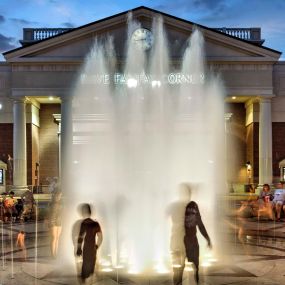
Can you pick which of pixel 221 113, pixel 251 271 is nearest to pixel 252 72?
pixel 221 113

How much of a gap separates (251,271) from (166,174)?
6016mm

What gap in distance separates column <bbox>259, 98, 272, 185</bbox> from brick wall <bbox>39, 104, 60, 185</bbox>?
656 inches

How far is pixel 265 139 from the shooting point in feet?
129

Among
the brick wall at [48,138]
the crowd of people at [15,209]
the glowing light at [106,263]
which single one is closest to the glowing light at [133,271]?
the glowing light at [106,263]

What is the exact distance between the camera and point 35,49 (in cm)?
3859

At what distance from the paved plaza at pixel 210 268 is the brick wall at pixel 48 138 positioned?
90.4ft

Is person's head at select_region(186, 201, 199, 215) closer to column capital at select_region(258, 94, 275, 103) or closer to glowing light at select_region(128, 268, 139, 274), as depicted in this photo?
glowing light at select_region(128, 268, 139, 274)

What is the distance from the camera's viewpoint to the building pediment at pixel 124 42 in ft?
125

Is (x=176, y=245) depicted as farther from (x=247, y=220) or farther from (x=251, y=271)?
(x=247, y=220)

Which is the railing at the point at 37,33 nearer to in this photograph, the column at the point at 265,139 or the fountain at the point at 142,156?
the fountain at the point at 142,156

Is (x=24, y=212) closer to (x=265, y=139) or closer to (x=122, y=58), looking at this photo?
(x=122, y=58)

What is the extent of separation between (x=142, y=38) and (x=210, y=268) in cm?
2909

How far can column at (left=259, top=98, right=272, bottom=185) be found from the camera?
128ft

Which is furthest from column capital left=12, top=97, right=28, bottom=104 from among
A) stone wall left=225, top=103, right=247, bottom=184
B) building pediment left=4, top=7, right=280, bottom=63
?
stone wall left=225, top=103, right=247, bottom=184
